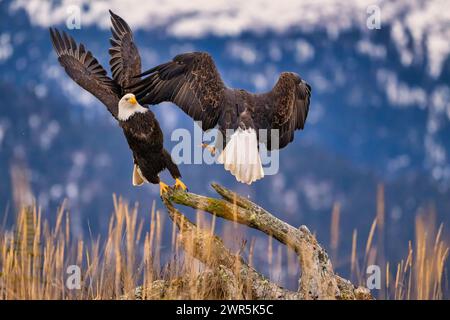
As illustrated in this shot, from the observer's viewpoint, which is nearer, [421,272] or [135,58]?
[421,272]

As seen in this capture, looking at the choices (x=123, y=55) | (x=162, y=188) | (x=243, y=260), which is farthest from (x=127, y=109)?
(x=243, y=260)

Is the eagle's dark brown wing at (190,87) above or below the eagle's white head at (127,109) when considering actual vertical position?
above

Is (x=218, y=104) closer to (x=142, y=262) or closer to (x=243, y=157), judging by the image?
(x=243, y=157)

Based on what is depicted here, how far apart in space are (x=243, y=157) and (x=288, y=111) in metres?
0.83

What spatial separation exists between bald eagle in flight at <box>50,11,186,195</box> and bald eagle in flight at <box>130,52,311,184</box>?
0.21 metres

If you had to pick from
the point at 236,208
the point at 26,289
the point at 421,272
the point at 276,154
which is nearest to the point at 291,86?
the point at 276,154

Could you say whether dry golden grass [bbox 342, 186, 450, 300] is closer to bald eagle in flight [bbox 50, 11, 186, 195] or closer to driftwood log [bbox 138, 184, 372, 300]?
driftwood log [bbox 138, 184, 372, 300]

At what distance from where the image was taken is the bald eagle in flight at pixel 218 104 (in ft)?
22.0

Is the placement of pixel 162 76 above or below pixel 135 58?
below

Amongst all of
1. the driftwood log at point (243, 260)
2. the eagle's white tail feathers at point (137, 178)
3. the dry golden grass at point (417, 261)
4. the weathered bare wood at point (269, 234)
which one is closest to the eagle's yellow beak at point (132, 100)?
the eagle's white tail feathers at point (137, 178)

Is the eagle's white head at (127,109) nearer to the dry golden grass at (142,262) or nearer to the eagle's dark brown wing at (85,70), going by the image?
the eagle's dark brown wing at (85,70)

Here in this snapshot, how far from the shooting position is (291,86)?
23.9ft
